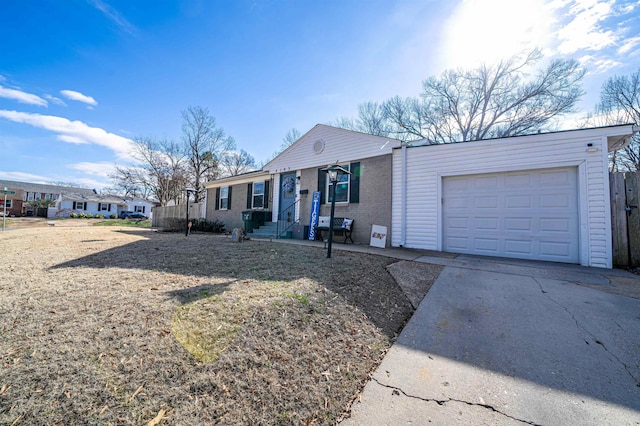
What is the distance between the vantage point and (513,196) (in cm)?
639

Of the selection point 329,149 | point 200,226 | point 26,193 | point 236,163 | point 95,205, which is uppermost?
point 236,163

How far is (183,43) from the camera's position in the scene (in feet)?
25.4

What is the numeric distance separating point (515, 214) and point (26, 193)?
6800 centimetres

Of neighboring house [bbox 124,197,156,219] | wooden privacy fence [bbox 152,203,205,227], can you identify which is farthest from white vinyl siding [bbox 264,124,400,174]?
neighboring house [bbox 124,197,156,219]

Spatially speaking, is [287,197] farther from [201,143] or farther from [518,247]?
[201,143]

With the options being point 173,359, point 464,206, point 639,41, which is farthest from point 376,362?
point 639,41

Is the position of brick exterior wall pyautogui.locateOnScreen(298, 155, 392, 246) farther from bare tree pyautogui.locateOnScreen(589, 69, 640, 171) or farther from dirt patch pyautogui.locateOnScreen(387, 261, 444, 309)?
bare tree pyautogui.locateOnScreen(589, 69, 640, 171)

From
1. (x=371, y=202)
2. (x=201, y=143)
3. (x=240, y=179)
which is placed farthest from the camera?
(x=201, y=143)

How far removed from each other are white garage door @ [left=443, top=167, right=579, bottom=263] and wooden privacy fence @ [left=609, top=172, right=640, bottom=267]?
660 mm

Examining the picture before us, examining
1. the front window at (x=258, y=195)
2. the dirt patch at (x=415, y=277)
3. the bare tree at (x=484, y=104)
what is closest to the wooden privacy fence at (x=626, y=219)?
the dirt patch at (x=415, y=277)

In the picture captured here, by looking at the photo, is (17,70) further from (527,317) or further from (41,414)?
(527,317)

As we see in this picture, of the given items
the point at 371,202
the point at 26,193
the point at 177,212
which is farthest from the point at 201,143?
the point at 26,193

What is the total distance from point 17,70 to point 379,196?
463 inches

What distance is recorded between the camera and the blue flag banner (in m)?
9.50
